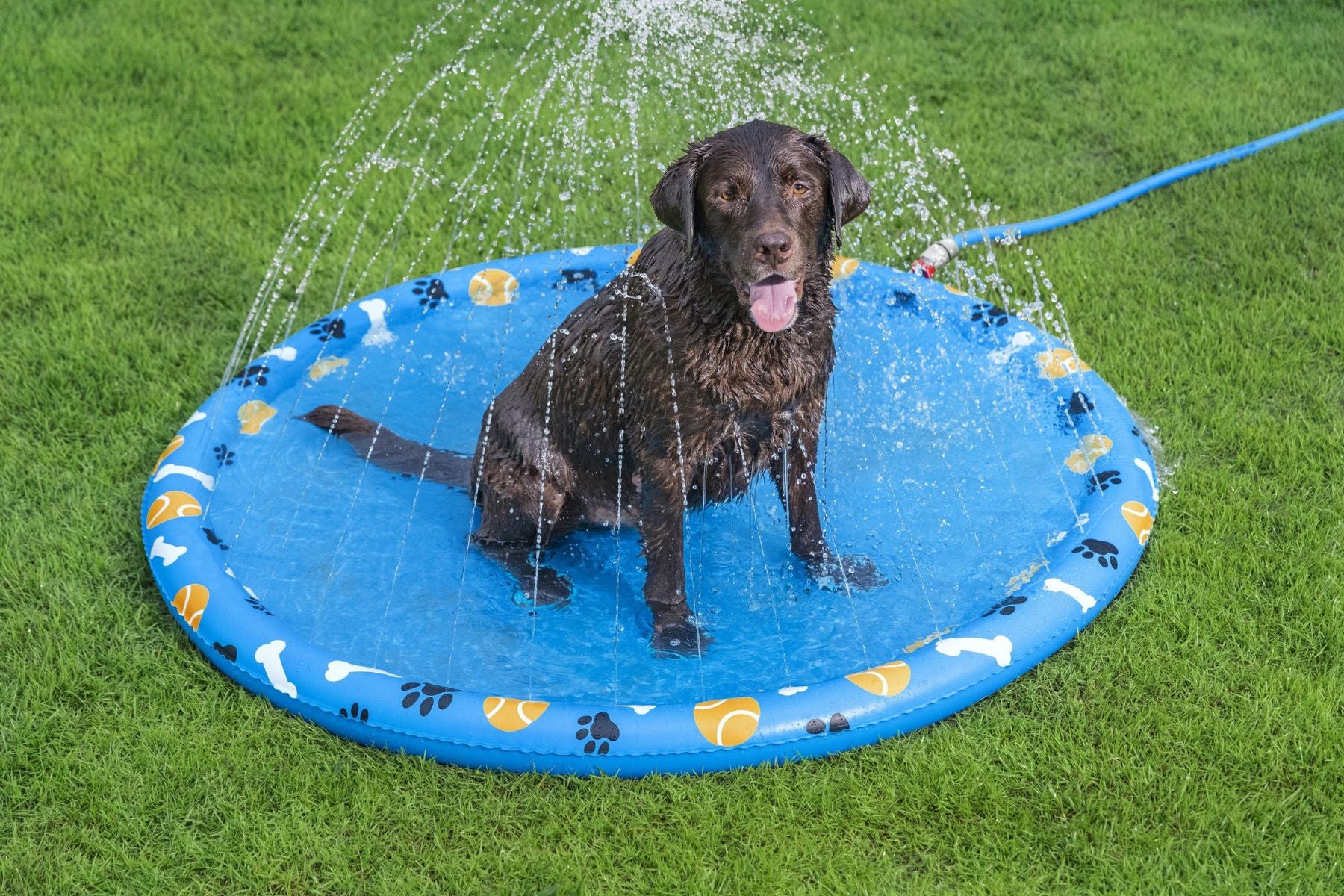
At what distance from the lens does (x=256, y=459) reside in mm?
5297

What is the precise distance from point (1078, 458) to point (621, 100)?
14.7 ft

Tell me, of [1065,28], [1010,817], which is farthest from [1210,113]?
[1010,817]

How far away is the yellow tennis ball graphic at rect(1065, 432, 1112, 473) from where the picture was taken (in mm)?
4957

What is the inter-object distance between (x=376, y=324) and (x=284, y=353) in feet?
1.72

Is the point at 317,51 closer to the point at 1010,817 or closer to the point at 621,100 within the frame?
the point at 621,100

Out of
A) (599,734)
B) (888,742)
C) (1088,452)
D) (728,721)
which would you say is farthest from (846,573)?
(599,734)

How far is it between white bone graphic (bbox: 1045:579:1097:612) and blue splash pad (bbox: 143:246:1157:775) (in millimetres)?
15

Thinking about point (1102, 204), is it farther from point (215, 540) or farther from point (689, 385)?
point (215, 540)

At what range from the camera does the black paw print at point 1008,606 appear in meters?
4.13

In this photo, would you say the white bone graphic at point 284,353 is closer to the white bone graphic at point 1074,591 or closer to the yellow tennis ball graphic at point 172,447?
the yellow tennis ball graphic at point 172,447

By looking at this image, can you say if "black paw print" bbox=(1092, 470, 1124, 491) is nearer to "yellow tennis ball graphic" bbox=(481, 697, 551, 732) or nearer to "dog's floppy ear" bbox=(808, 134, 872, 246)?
"dog's floppy ear" bbox=(808, 134, 872, 246)

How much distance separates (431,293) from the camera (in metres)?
6.34

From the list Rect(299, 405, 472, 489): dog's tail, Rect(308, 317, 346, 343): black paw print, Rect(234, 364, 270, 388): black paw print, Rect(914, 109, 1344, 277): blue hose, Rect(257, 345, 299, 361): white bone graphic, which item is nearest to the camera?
Rect(299, 405, 472, 489): dog's tail

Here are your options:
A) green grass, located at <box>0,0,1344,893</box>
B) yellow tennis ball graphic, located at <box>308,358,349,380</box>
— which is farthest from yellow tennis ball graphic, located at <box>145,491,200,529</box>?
yellow tennis ball graphic, located at <box>308,358,349,380</box>
